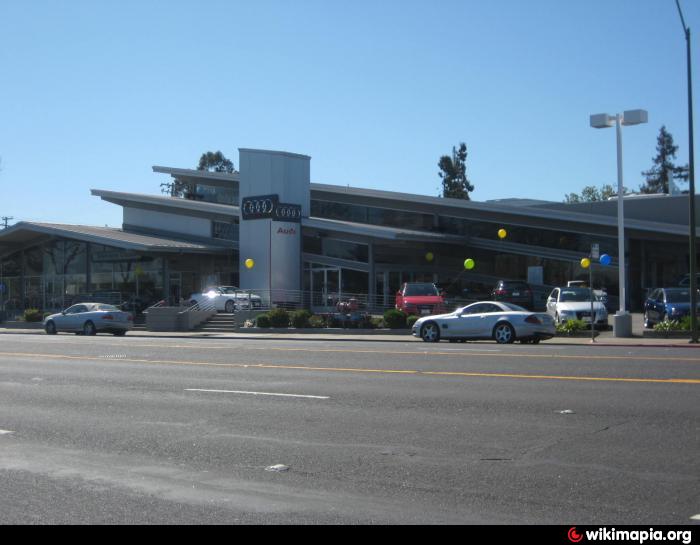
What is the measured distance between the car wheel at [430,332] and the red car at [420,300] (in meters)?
7.85

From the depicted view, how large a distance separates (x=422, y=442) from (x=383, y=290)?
1429 inches

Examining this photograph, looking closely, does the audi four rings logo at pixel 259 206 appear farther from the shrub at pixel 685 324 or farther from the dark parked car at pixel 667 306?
the shrub at pixel 685 324

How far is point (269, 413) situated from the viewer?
1148 centimetres

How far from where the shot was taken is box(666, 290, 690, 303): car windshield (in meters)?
29.2

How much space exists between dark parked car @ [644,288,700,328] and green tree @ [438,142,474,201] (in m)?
57.9

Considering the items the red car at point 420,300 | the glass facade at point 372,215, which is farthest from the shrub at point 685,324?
the glass facade at point 372,215

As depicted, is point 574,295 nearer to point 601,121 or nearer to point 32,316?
point 601,121

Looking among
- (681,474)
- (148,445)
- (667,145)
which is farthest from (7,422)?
(667,145)

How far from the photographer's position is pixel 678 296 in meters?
29.5

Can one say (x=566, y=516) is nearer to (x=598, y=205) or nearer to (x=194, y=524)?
(x=194, y=524)

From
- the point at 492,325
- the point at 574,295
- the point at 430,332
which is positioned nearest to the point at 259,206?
the point at 574,295

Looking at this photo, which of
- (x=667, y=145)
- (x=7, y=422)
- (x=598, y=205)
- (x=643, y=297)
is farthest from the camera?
(x=667, y=145)

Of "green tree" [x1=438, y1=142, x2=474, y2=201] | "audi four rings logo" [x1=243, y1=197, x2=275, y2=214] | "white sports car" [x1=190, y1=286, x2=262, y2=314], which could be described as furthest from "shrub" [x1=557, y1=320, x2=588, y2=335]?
"green tree" [x1=438, y1=142, x2=474, y2=201]

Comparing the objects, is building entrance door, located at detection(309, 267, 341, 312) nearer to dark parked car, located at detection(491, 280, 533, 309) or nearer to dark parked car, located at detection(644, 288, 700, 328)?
dark parked car, located at detection(491, 280, 533, 309)
